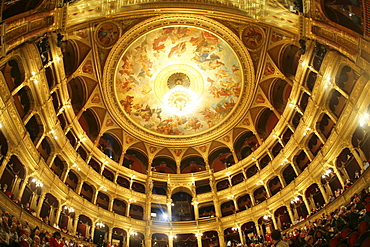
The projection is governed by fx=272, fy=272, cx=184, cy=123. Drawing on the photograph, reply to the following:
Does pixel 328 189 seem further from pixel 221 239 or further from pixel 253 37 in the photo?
pixel 253 37

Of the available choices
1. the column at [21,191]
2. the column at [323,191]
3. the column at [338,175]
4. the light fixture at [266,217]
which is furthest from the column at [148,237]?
the column at [338,175]

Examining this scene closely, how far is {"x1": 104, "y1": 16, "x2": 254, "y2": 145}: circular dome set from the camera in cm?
2302

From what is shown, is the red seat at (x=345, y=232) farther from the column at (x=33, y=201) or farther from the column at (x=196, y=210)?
the column at (x=196, y=210)

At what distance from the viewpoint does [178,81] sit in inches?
1039

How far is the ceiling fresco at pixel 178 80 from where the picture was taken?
77.4 feet

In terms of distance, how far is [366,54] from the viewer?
39.1 feet

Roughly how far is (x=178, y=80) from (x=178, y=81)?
114mm

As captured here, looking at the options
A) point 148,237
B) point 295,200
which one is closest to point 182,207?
point 148,237

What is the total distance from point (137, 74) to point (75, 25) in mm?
8676

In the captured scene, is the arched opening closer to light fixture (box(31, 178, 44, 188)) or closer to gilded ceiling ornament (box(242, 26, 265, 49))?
light fixture (box(31, 178, 44, 188))

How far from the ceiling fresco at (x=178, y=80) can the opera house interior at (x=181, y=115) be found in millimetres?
118

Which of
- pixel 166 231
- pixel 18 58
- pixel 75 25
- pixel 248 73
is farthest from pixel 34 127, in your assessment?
pixel 248 73

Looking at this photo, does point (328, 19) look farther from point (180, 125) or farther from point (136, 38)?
point (180, 125)

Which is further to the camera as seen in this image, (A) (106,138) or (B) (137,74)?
(A) (106,138)
